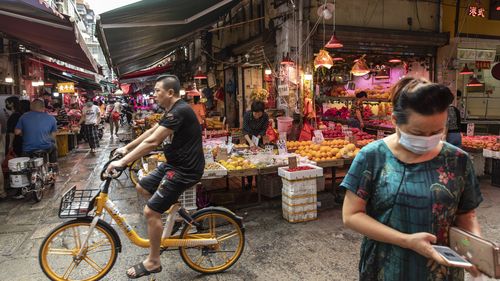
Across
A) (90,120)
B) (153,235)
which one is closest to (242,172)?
(153,235)

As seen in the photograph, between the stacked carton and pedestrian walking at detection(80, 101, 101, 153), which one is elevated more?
pedestrian walking at detection(80, 101, 101, 153)

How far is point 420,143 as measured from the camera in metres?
1.84

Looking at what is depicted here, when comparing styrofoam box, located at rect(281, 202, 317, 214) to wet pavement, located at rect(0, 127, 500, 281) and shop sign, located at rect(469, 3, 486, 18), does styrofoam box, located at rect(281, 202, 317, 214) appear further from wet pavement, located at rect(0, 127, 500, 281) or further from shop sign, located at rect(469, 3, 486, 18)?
shop sign, located at rect(469, 3, 486, 18)

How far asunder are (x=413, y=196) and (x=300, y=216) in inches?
176

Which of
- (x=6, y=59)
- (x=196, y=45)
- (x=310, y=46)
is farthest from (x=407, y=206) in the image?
(x=196, y=45)

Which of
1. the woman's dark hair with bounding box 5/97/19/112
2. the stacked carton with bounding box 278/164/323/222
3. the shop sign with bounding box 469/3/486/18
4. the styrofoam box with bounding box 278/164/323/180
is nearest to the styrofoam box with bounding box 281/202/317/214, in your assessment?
the stacked carton with bounding box 278/164/323/222

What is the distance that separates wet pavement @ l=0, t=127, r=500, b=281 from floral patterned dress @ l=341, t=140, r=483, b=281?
8.44 ft

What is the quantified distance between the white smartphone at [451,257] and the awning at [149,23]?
22.0 feet

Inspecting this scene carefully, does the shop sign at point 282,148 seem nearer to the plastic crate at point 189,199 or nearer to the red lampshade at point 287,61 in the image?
the plastic crate at point 189,199

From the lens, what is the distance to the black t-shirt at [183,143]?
Result: 390 cm

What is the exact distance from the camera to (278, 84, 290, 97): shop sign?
10.8 metres

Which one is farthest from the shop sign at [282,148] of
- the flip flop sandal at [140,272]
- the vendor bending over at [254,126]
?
the flip flop sandal at [140,272]

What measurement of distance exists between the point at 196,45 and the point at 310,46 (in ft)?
40.3

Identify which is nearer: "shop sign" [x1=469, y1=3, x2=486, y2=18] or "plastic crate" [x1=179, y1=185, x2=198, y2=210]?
"plastic crate" [x1=179, y1=185, x2=198, y2=210]
